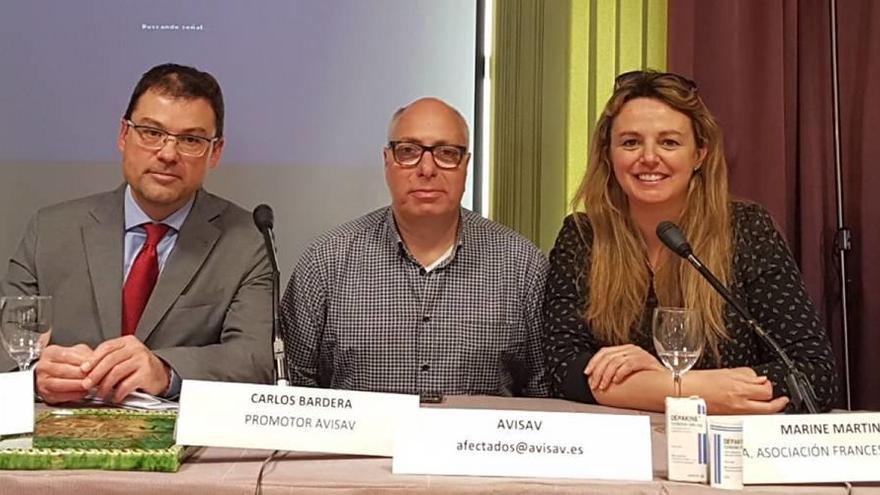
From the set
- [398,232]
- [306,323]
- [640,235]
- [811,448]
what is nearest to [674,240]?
[811,448]

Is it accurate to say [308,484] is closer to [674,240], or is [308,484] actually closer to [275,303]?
[275,303]

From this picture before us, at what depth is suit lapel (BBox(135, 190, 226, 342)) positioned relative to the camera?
2006mm

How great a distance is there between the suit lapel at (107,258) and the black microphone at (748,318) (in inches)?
46.2

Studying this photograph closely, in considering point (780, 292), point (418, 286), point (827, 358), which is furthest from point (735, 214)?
point (418, 286)

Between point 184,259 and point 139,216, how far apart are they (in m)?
0.18

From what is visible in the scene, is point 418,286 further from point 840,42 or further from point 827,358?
point 840,42

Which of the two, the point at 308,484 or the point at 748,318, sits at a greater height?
the point at 748,318

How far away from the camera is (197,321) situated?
2.04m

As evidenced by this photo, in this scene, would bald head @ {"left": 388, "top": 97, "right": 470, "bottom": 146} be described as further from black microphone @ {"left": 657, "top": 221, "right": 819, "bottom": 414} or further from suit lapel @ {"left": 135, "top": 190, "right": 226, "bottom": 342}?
black microphone @ {"left": 657, "top": 221, "right": 819, "bottom": 414}

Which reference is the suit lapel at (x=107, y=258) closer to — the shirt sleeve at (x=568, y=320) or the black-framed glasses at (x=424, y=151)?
the black-framed glasses at (x=424, y=151)

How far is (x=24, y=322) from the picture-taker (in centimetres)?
152

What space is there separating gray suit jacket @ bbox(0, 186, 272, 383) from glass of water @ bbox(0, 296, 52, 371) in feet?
1.43

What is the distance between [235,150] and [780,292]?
81.6 inches

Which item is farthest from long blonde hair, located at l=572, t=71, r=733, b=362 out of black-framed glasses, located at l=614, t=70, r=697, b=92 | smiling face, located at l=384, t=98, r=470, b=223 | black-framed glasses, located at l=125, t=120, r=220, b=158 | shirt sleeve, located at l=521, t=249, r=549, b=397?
black-framed glasses, located at l=125, t=120, r=220, b=158
